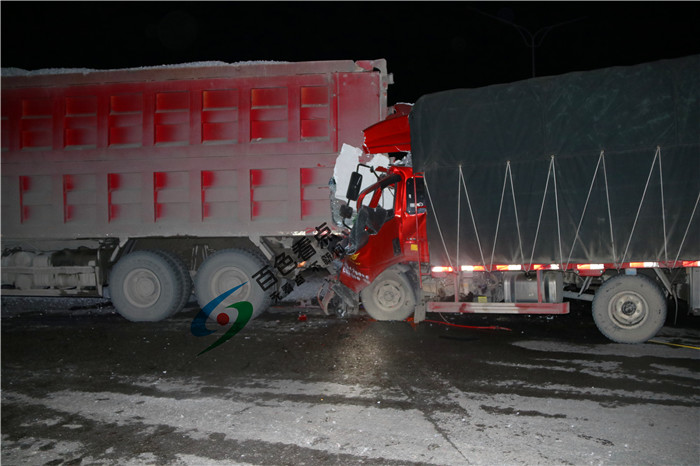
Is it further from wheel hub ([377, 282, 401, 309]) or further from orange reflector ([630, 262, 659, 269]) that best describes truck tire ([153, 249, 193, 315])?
orange reflector ([630, 262, 659, 269])

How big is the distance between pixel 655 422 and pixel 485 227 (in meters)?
3.54

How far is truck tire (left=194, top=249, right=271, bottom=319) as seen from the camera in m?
8.49

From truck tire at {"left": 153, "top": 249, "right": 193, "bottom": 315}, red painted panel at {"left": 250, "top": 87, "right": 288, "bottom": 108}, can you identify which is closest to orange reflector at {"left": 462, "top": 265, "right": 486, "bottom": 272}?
red painted panel at {"left": 250, "top": 87, "right": 288, "bottom": 108}

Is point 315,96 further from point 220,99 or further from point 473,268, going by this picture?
point 473,268

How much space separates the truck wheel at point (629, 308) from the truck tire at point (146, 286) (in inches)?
274

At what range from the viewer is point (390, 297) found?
787 cm

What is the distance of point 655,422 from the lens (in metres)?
3.81

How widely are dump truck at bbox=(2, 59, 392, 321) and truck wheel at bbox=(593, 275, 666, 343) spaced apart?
4470mm

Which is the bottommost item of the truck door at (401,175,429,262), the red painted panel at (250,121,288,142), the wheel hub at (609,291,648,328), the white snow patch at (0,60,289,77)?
the wheel hub at (609,291,648,328)

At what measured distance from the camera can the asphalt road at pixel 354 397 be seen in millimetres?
3441

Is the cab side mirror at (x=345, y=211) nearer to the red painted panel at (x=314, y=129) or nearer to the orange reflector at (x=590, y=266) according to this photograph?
the red painted panel at (x=314, y=129)

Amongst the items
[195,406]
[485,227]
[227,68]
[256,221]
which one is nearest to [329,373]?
[195,406]

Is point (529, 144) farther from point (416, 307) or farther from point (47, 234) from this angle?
point (47, 234)

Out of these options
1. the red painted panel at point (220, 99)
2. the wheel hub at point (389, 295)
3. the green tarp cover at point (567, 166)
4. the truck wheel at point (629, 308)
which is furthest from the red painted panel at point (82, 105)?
the truck wheel at point (629, 308)
